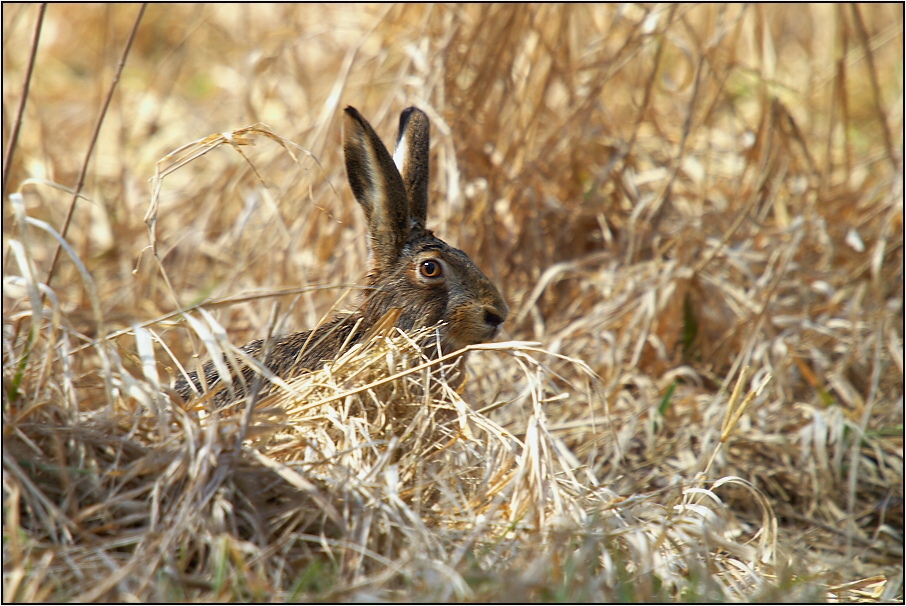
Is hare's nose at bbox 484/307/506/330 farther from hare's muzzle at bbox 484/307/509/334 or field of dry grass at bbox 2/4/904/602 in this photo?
field of dry grass at bbox 2/4/904/602

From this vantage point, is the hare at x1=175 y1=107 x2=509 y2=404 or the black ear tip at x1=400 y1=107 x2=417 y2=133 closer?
the hare at x1=175 y1=107 x2=509 y2=404

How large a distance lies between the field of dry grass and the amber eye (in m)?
0.34

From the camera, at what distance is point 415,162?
10.8 ft

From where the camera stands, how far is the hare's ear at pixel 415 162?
10.8 ft

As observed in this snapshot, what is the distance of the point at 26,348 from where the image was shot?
2246 mm

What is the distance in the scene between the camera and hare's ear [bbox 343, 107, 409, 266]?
2.95 m

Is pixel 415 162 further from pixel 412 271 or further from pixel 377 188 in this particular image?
pixel 412 271

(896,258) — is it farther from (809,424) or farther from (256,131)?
(256,131)

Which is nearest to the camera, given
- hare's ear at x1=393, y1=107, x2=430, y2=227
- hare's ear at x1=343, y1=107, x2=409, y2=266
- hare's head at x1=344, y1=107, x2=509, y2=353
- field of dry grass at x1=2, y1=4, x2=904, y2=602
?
field of dry grass at x1=2, y1=4, x2=904, y2=602

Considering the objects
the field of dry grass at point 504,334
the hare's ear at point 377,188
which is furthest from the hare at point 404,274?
the field of dry grass at point 504,334

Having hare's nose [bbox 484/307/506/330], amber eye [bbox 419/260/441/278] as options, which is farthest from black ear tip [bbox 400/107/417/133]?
hare's nose [bbox 484/307/506/330]

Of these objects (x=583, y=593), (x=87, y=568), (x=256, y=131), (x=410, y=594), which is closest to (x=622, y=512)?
(x=583, y=593)

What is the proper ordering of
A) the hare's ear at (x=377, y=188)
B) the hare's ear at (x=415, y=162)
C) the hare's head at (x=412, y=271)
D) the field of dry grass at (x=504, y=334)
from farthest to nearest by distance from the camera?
the hare's ear at (x=415, y=162) < the hare's head at (x=412, y=271) < the hare's ear at (x=377, y=188) < the field of dry grass at (x=504, y=334)

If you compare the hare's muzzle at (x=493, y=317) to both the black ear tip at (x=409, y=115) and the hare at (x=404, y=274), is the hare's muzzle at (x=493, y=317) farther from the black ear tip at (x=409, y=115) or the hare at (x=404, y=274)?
the black ear tip at (x=409, y=115)
